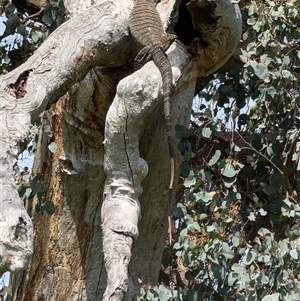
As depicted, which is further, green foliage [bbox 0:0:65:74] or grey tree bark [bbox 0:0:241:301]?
green foliage [bbox 0:0:65:74]

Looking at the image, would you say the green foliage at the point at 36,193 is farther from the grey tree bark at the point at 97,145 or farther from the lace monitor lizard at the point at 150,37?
the lace monitor lizard at the point at 150,37

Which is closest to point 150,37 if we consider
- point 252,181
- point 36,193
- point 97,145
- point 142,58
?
point 142,58

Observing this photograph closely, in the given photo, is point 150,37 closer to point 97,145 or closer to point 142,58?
point 142,58

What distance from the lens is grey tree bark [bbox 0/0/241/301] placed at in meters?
2.59

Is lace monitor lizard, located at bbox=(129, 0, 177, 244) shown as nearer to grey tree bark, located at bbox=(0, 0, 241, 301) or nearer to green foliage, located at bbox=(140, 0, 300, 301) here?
grey tree bark, located at bbox=(0, 0, 241, 301)

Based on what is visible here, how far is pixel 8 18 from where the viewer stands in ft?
13.4

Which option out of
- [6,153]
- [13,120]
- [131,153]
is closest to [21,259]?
[6,153]

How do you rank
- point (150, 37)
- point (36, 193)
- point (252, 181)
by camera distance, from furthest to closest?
point (252, 181) < point (36, 193) < point (150, 37)

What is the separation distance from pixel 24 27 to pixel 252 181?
4.30 feet

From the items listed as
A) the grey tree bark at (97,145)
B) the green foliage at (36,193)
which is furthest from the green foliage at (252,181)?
the green foliage at (36,193)

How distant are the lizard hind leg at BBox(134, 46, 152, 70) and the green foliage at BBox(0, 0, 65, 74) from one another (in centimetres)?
81

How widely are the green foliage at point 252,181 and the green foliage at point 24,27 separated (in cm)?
77

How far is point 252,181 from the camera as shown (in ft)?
11.9

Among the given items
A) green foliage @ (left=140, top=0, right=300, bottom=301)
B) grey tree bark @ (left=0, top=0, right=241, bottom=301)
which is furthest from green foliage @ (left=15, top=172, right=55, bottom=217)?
green foliage @ (left=140, top=0, right=300, bottom=301)
